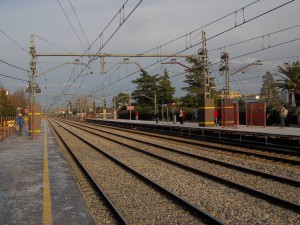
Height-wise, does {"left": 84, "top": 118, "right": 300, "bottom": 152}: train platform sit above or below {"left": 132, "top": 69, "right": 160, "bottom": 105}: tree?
below

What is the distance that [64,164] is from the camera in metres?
14.5

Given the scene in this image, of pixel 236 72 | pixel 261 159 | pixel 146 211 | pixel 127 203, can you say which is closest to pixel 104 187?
pixel 127 203

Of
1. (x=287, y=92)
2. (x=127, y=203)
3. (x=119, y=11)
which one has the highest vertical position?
(x=119, y=11)

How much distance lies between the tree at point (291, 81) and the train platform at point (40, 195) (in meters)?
20.6

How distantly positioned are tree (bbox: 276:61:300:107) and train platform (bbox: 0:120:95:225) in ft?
67.7

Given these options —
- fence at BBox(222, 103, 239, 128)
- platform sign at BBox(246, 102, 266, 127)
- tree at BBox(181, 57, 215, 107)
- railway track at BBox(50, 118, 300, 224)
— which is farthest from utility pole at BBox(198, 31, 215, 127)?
tree at BBox(181, 57, 215, 107)

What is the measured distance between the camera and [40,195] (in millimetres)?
9039

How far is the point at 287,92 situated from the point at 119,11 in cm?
1851

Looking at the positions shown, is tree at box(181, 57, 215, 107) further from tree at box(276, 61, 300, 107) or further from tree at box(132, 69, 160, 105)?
tree at box(276, 61, 300, 107)

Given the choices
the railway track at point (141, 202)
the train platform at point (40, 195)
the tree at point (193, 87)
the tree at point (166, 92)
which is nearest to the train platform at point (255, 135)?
the railway track at point (141, 202)

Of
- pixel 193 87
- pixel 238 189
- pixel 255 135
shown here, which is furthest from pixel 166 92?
pixel 238 189

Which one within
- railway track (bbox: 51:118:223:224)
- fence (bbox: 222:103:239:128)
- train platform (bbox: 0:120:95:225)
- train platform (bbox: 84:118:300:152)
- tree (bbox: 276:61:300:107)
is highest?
tree (bbox: 276:61:300:107)

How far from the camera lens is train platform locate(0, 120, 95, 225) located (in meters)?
7.19

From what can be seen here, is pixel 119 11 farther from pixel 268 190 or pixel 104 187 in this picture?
pixel 268 190
